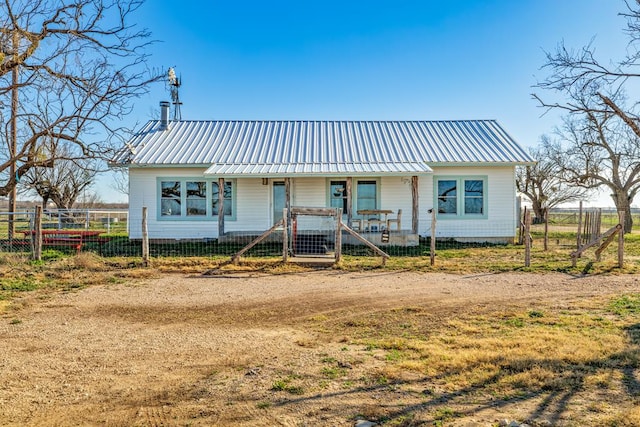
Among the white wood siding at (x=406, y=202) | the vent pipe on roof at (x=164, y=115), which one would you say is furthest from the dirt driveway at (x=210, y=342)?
the vent pipe on roof at (x=164, y=115)

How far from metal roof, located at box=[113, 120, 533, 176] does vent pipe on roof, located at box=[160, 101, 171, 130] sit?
33 centimetres

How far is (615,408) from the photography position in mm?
3434

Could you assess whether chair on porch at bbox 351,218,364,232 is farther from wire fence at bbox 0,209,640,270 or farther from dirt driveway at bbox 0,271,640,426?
dirt driveway at bbox 0,271,640,426

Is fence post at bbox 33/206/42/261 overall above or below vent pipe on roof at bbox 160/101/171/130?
below

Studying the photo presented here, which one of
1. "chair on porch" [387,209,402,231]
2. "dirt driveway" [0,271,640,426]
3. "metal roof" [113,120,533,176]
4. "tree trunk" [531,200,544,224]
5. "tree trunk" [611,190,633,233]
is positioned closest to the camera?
"dirt driveway" [0,271,640,426]

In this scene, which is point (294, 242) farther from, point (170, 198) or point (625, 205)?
point (625, 205)

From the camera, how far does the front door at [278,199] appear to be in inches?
672

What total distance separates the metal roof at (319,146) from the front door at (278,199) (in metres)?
0.89

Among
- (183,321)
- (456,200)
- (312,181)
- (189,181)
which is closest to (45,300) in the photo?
(183,321)

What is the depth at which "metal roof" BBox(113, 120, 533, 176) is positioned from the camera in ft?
53.4

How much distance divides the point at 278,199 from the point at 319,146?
3142mm

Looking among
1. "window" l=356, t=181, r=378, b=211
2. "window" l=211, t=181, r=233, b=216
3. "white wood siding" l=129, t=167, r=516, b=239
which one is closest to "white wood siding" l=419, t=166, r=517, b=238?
"white wood siding" l=129, t=167, r=516, b=239

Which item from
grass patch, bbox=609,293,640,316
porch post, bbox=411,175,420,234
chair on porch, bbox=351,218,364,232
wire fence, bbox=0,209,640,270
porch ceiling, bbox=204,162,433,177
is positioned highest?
porch ceiling, bbox=204,162,433,177

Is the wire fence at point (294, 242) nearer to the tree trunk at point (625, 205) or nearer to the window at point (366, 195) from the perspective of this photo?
the window at point (366, 195)
